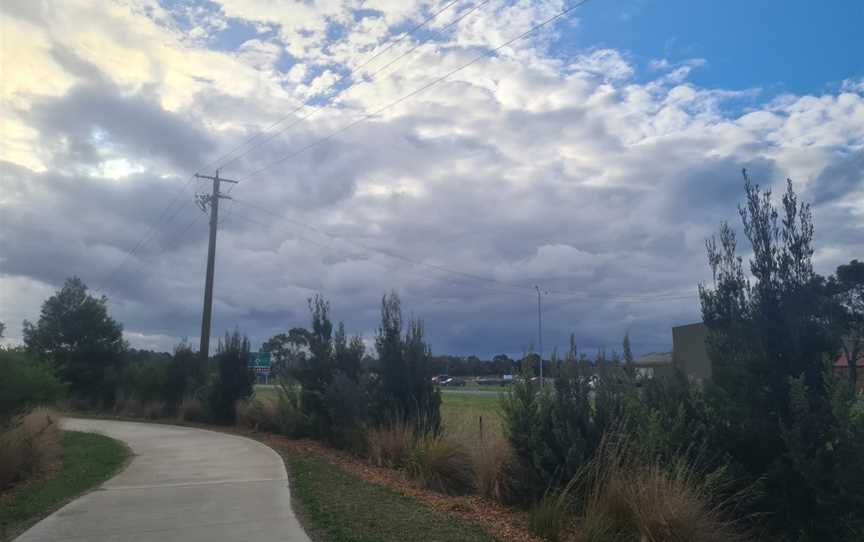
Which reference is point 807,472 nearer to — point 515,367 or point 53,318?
point 515,367

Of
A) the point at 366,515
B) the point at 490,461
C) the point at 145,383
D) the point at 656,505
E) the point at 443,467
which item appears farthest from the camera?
the point at 145,383

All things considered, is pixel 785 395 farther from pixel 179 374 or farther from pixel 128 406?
pixel 128 406

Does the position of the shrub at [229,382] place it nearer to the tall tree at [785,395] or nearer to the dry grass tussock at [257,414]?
the dry grass tussock at [257,414]

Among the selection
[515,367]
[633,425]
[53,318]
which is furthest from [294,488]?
[53,318]

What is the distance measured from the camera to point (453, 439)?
1166 cm

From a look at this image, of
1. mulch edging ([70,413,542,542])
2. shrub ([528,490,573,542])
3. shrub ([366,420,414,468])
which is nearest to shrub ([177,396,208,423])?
mulch edging ([70,413,542,542])

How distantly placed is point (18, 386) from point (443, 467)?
371 inches

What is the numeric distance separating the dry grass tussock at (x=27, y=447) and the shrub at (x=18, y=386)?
1.05ft

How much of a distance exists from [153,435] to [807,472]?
16936 mm

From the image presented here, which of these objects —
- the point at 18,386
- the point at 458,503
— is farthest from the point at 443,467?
the point at 18,386

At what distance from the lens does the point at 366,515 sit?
28.0 ft

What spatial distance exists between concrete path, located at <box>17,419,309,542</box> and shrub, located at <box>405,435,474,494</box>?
6.57 feet

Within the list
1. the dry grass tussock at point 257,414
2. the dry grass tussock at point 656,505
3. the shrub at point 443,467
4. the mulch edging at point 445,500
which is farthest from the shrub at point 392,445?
the dry grass tussock at point 257,414

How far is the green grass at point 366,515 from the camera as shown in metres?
7.59
